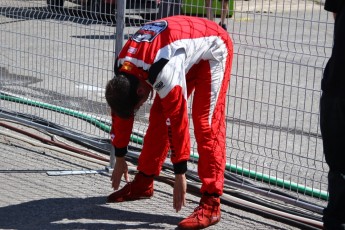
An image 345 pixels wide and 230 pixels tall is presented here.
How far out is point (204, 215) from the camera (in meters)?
5.02

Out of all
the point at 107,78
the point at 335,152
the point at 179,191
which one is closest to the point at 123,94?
the point at 179,191

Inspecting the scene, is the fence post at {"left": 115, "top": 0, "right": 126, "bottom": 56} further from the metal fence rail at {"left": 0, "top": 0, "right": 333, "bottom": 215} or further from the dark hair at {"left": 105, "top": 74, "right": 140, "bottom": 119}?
the dark hair at {"left": 105, "top": 74, "right": 140, "bottom": 119}

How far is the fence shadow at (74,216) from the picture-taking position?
16.5 feet

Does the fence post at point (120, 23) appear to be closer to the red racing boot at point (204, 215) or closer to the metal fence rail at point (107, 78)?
the metal fence rail at point (107, 78)

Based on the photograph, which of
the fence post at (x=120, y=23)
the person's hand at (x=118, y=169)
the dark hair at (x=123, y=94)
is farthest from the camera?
the fence post at (x=120, y=23)

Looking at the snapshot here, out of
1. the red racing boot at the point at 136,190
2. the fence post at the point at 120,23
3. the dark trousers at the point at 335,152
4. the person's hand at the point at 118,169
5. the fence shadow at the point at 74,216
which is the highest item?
the fence post at the point at 120,23

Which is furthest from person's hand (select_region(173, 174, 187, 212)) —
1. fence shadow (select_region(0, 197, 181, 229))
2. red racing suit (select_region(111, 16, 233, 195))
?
fence shadow (select_region(0, 197, 181, 229))

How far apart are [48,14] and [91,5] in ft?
1.57

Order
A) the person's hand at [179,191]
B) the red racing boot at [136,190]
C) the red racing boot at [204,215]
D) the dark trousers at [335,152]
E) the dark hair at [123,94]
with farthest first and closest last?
the red racing boot at [136,190] → the red racing boot at [204,215] → the person's hand at [179,191] → the dark hair at [123,94] → the dark trousers at [335,152]

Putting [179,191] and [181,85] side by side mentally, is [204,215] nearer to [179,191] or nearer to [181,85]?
[179,191]

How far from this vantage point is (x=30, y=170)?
6.05m

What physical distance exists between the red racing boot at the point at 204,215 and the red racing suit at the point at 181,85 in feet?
0.27

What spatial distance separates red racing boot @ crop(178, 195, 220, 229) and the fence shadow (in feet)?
0.63

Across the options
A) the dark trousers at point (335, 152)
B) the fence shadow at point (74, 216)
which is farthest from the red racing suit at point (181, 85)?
the dark trousers at point (335, 152)
